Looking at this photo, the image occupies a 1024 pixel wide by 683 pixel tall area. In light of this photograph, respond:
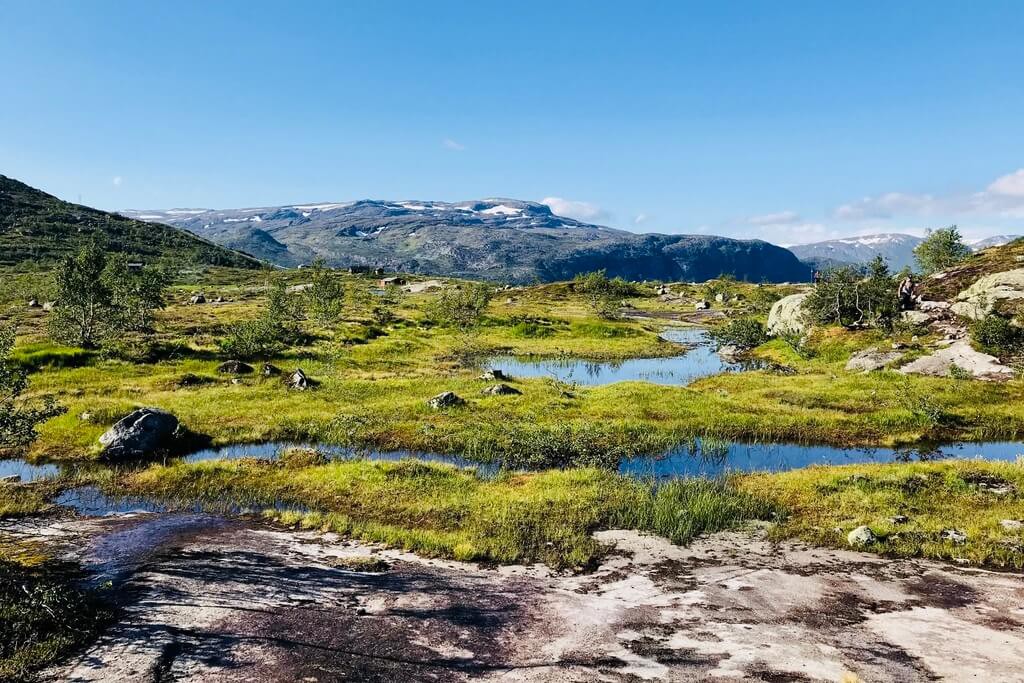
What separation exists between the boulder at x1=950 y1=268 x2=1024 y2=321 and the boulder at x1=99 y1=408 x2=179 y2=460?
74276 mm

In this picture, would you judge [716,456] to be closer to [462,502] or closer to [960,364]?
[462,502]

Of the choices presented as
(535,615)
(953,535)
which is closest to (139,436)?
(535,615)

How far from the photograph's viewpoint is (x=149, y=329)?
84.9m

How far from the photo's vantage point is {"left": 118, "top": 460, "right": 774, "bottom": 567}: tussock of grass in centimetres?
2320

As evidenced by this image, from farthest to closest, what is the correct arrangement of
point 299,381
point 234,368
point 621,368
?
point 621,368
point 234,368
point 299,381

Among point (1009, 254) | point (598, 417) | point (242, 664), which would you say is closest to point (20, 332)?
point (598, 417)

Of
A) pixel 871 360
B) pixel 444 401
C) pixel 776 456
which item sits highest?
pixel 871 360

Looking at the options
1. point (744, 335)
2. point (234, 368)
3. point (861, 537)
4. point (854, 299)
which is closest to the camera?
point (861, 537)

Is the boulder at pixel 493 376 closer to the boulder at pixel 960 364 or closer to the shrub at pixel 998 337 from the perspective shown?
the boulder at pixel 960 364

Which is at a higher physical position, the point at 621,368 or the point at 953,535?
the point at 621,368

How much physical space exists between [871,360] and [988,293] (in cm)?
1713

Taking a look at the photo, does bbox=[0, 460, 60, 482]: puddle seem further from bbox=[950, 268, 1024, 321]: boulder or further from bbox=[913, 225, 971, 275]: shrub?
bbox=[913, 225, 971, 275]: shrub

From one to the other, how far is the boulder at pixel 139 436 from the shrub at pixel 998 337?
222 feet

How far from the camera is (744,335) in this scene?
85.4 meters
